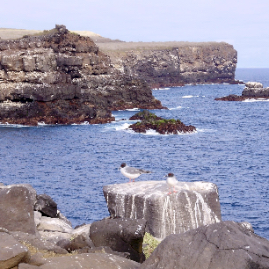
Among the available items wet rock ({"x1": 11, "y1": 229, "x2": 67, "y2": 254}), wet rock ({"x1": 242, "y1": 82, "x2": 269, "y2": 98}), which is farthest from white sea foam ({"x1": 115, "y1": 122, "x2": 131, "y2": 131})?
wet rock ({"x1": 11, "y1": 229, "x2": 67, "y2": 254})

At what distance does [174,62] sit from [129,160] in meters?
133

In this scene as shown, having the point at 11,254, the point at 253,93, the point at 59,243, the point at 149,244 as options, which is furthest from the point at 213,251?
the point at 253,93

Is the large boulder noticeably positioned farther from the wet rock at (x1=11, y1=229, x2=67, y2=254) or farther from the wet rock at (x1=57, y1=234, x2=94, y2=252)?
the wet rock at (x1=11, y1=229, x2=67, y2=254)

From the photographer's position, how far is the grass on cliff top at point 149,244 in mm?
13609

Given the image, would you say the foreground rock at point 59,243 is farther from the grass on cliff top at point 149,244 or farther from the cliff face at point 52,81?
the cliff face at point 52,81

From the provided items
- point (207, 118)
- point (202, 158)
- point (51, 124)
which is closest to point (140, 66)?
point (207, 118)

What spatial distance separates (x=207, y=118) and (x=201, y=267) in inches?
2812

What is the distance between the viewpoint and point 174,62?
17412 cm

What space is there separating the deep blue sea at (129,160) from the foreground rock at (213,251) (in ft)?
53.0

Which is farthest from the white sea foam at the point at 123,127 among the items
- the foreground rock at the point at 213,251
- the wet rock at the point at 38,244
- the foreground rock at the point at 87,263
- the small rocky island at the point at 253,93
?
the foreground rock at the point at 213,251

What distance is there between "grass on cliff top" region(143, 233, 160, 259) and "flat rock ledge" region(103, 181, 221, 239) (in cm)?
31

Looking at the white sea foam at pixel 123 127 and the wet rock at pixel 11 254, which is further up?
the wet rock at pixel 11 254

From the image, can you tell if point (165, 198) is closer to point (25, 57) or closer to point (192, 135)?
point (192, 135)

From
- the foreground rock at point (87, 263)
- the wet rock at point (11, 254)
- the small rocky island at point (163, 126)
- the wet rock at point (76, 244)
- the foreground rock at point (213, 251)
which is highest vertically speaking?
the foreground rock at point (213, 251)
